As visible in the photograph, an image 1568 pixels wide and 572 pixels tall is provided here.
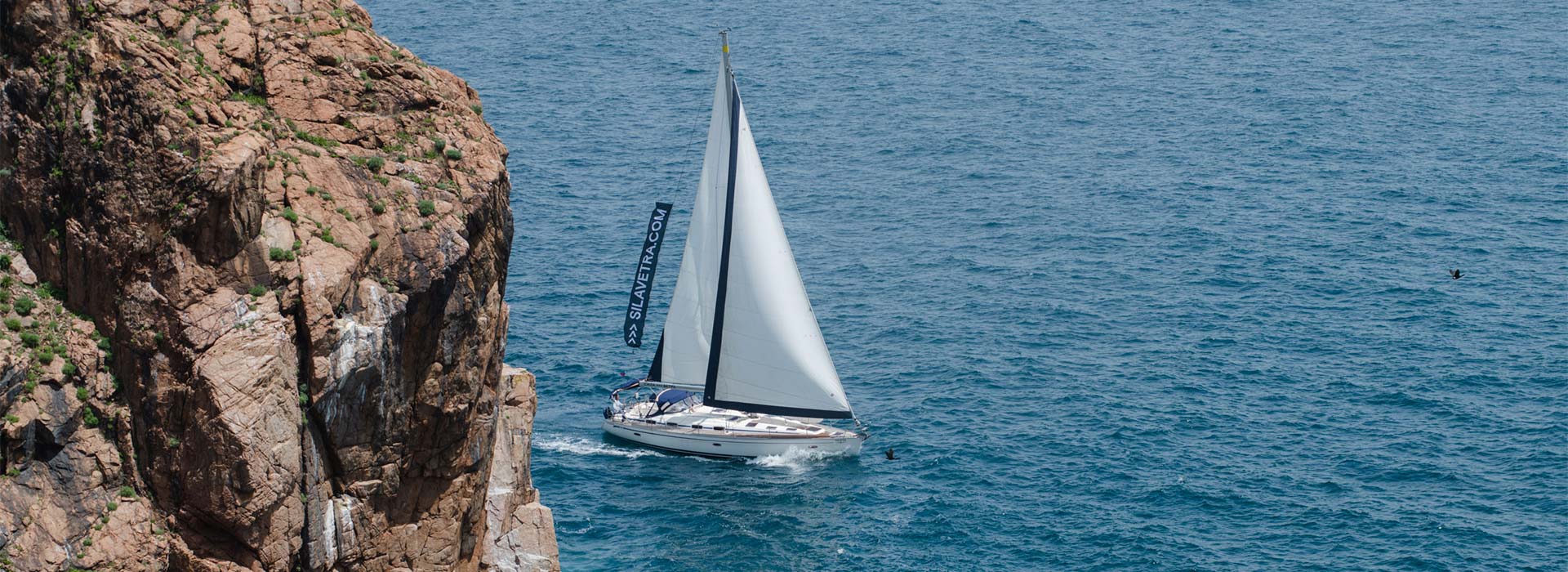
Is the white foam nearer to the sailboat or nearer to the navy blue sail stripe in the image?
the sailboat

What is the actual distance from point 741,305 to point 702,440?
894 cm

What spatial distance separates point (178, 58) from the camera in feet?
145

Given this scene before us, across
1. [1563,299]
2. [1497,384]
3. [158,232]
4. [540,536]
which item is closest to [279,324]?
[158,232]

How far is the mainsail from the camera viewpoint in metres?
102

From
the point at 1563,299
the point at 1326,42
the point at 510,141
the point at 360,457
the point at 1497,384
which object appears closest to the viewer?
the point at 360,457

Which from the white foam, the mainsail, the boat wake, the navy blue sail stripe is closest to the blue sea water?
the white foam

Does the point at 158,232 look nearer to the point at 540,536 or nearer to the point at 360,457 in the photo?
the point at 360,457

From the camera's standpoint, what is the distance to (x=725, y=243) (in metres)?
104

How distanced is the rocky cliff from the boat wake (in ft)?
193

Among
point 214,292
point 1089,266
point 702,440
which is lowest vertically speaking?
point 702,440

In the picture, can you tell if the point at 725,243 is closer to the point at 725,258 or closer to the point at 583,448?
the point at 725,258

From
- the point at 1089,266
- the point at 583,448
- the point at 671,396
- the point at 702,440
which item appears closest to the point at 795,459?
the point at 702,440

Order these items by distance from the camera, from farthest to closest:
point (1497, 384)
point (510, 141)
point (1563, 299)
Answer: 1. point (510, 141)
2. point (1563, 299)
3. point (1497, 384)

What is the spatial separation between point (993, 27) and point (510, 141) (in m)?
60.1
